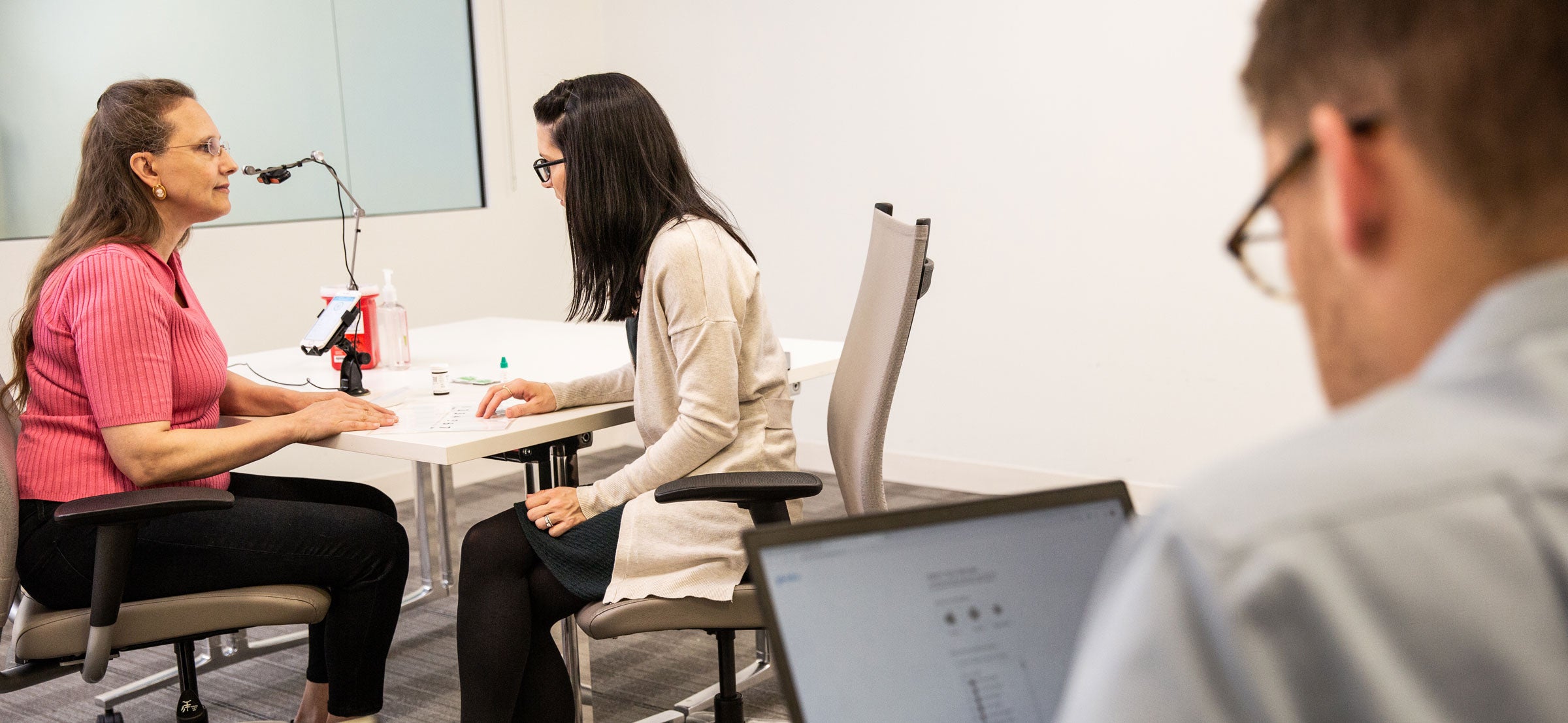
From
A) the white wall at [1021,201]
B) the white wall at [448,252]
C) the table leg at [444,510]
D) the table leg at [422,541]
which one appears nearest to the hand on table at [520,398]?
the table leg at [444,510]

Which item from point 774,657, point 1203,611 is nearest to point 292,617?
point 774,657

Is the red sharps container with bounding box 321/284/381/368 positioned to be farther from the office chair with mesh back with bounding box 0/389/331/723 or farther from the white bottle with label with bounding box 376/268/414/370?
the office chair with mesh back with bounding box 0/389/331/723

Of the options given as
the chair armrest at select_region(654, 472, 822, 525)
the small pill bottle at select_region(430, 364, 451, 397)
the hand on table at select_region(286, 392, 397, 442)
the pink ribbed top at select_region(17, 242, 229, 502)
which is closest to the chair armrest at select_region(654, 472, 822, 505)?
the chair armrest at select_region(654, 472, 822, 525)

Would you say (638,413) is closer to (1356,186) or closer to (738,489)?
(738,489)

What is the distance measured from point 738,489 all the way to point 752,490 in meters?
0.02

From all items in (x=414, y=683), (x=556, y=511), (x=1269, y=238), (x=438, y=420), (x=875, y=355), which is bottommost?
(x=414, y=683)

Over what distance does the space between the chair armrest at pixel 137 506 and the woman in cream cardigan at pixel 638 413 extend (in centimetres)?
38

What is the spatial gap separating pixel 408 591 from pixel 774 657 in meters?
2.69

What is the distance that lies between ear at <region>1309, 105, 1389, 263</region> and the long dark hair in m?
1.53

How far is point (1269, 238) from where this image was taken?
54 centimetres

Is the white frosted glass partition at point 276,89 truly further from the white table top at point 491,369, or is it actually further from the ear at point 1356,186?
the ear at point 1356,186

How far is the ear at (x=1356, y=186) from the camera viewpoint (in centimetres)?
42

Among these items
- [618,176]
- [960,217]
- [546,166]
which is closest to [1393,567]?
[618,176]

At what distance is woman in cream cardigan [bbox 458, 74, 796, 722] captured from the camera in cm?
181
